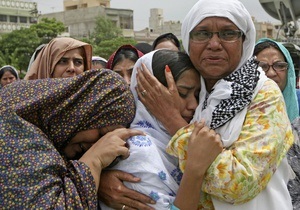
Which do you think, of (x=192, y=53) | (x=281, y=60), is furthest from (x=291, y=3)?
(x=192, y=53)

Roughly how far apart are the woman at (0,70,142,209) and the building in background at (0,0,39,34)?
1604 inches

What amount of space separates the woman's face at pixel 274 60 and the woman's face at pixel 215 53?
140cm

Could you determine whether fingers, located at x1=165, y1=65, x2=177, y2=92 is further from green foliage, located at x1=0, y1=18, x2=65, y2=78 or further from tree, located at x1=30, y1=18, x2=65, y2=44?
tree, located at x1=30, y1=18, x2=65, y2=44

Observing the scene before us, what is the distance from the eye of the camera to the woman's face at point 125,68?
325 centimetres

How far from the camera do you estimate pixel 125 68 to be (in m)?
3.27

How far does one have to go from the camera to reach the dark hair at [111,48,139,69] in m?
3.33

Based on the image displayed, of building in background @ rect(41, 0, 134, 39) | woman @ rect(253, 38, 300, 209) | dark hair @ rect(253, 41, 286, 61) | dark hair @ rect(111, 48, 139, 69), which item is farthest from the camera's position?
building in background @ rect(41, 0, 134, 39)

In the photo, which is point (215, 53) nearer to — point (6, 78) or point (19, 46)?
point (6, 78)

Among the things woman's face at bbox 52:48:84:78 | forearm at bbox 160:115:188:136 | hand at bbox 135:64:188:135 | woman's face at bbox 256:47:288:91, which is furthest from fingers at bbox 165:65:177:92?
woman's face at bbox 256:47:288:91

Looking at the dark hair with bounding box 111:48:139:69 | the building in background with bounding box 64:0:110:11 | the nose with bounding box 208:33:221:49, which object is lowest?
the dark hair with bounding box 111:48:139:69

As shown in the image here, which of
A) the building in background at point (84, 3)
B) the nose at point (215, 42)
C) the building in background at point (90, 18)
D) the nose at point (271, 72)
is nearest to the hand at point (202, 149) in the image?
the nose at point (215, 42)

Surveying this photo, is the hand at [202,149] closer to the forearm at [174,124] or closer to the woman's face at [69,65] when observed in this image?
the forearm at [174,124]

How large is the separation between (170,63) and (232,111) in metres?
0.36

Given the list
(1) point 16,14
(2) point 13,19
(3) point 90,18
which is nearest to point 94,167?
(2) point 13,19
